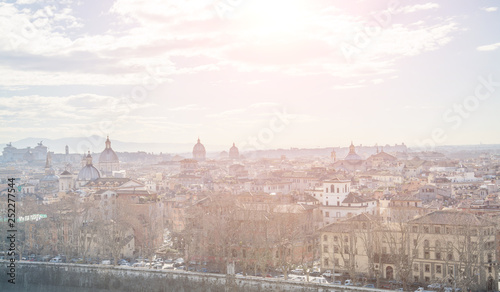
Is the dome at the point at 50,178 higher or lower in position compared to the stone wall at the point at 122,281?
higher

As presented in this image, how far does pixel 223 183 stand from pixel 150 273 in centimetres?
3847

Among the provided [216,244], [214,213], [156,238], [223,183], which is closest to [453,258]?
[216,244]

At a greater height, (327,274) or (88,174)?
(88,174)

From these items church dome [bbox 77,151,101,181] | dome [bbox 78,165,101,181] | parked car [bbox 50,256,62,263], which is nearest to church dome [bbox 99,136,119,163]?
church dome [bbox 77,151,101,181]

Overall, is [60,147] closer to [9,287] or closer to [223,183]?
[223,183]

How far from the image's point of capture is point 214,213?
33125mm

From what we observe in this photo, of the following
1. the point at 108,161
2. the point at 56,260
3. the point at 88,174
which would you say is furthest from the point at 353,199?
the point at 108,161

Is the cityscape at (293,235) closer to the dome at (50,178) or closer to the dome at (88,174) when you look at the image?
the dome at (88,174)

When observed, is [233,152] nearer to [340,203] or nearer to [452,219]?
[340,203]

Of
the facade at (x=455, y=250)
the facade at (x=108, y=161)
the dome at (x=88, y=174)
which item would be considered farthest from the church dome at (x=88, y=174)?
the facade at (x=455, y=250)

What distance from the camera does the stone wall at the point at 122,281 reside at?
2511 cm

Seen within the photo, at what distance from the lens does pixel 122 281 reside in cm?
2848

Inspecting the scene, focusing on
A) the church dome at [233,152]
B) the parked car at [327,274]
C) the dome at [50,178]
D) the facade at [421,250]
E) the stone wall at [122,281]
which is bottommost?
the stone wall at [122,281]

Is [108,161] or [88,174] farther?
[108,161]
